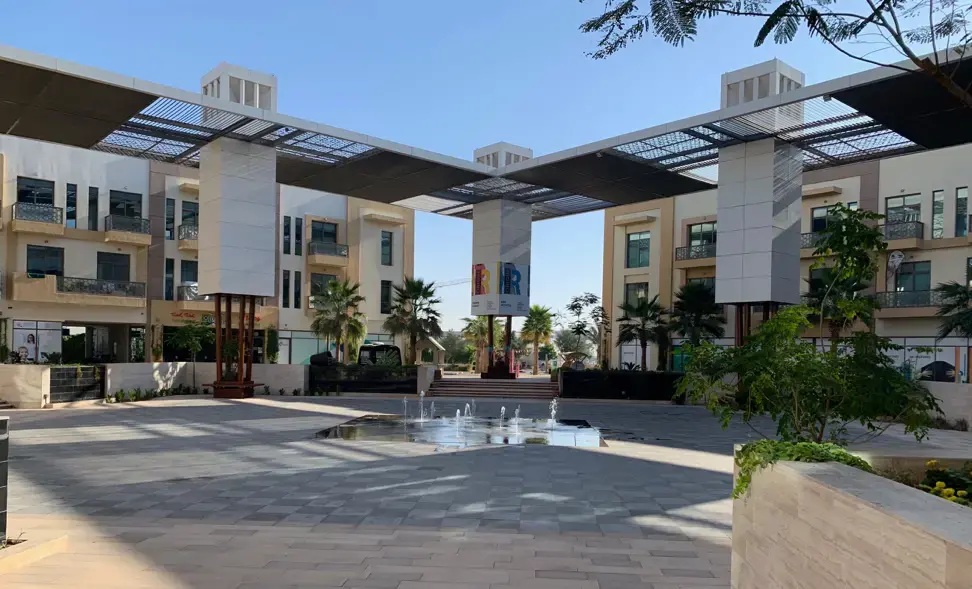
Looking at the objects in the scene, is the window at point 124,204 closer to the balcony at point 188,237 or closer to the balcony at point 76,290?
the balcony at point 188,237

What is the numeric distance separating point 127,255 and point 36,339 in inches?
226

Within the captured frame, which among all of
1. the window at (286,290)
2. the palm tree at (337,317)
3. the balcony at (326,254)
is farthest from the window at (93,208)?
the palm tree at (337,317)

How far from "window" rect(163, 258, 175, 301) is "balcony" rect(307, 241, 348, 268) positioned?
7.33 m

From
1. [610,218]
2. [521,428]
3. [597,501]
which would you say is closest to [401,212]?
[610,218]

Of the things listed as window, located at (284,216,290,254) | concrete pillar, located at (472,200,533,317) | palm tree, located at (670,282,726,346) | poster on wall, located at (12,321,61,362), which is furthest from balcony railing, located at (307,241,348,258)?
palm tree, located at (670,282,726,346)

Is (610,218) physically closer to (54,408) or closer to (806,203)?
(806,203)

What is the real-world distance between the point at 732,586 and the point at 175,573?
441cm

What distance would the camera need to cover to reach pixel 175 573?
19.4ft

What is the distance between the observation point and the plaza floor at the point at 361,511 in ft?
19.7

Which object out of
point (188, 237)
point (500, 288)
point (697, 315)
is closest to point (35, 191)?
point (188, 237)

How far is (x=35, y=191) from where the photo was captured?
108 ft

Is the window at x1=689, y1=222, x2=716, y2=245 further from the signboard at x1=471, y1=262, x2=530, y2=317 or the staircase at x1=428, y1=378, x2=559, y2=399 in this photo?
the staircase at x1=428, y1=378, x2=559, y2=399

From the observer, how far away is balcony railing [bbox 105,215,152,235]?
1359 inches

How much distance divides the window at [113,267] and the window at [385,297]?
14.4m
